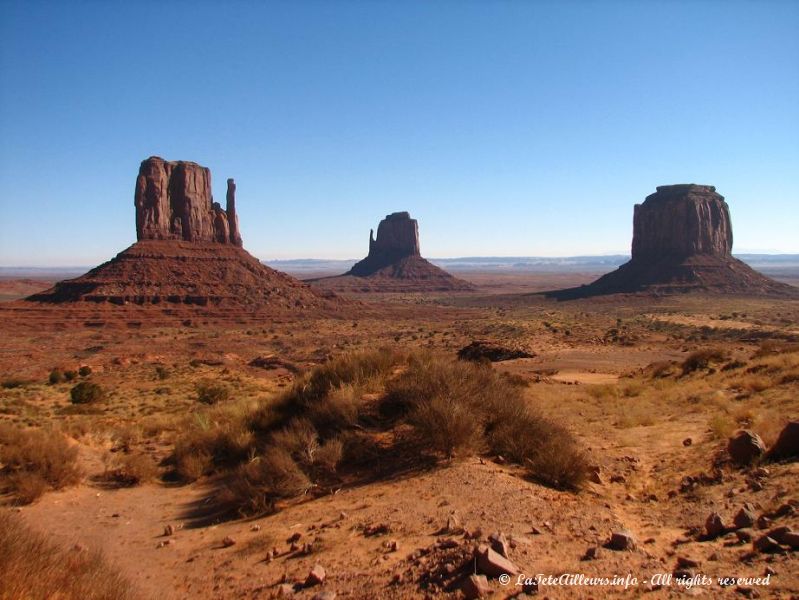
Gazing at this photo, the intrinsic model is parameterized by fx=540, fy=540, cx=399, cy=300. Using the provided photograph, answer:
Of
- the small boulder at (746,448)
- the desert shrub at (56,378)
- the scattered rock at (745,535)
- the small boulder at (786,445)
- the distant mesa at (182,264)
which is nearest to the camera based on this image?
the scattered rock at (745,535)

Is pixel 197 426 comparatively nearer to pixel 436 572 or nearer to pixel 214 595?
pixel 214 595

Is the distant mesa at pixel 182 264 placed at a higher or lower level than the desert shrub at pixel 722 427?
higher

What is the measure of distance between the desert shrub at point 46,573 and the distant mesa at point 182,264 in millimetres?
66349

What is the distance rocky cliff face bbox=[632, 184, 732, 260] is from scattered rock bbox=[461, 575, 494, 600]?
117m

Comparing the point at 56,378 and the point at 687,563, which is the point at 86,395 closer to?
the point at 56,378

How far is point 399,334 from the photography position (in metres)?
55.9

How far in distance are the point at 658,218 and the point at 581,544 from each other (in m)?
118

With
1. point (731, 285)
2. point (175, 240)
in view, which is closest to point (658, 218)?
point (731, 285)

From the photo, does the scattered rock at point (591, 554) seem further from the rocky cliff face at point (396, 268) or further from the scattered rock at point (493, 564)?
the rocky cliff face at point (396, 268)

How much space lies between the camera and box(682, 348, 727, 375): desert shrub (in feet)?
72.4

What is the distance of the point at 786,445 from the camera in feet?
28.2

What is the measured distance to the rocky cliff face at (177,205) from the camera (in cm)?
7875

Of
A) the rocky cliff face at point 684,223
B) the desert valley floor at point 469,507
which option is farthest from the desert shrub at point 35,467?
the rocky cliff face at point 684,223

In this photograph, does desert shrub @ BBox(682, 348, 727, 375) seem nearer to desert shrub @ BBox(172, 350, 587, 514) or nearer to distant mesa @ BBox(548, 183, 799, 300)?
desert shrub @ BBox(172, 350, 587, 514)
